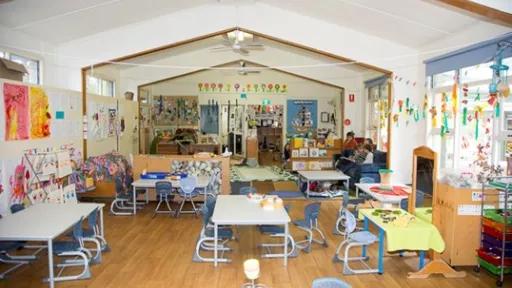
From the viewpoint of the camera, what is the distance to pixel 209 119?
15.1 m

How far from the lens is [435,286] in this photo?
4344mm

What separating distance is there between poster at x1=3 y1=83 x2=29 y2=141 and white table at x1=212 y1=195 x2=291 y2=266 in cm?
313

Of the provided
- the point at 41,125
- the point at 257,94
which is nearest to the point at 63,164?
the point at 41,125

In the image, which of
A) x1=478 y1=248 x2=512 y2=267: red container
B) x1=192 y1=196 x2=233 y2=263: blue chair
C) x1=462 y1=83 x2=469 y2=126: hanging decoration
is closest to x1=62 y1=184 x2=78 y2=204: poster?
x1=192 y1=196 x2=233 y2=263: blue chair

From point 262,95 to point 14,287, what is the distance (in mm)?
11531

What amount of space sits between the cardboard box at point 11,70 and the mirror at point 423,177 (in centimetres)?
564

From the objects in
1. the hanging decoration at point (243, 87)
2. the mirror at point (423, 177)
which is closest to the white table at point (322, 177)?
the mirror at point (423, 177)

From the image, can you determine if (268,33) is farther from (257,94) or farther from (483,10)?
(257,94)

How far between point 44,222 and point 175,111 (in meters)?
10.8

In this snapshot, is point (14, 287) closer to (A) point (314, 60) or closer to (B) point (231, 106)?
(A) point (314, 60)

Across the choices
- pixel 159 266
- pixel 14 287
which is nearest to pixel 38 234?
pixel 14 287

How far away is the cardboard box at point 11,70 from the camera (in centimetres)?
559

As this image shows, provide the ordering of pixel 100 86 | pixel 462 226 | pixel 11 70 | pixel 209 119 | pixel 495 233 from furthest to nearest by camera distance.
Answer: pixel 209 119
pixel 100 86
pixel 11 70
pixel 462 226
pixel 495 233

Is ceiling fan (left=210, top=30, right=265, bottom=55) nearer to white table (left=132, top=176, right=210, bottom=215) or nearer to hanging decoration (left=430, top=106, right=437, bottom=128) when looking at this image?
white table (left=132, top=176, right=210, bottom=215)
